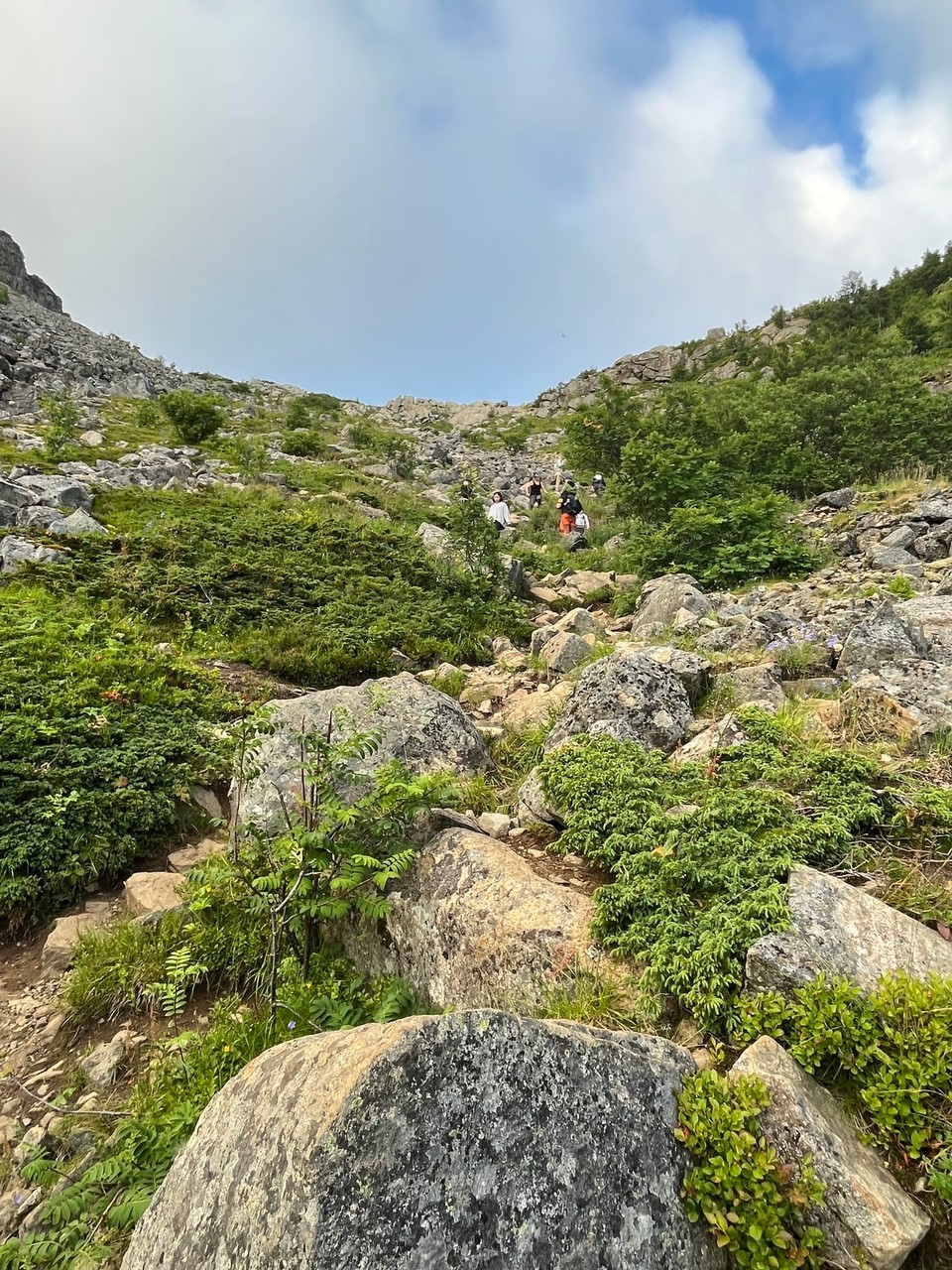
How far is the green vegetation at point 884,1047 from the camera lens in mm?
1977

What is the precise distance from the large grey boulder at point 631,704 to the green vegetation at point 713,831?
44cm

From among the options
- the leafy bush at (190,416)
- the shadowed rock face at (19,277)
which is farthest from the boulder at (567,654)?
the shadowed rock face at (19,277)

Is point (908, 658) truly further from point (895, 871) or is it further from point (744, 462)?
point (744, 462)

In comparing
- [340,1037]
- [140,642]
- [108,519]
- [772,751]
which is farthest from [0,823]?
[108,519]

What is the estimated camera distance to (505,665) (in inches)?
336

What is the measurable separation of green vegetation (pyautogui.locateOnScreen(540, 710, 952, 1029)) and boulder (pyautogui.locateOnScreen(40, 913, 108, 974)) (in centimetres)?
340

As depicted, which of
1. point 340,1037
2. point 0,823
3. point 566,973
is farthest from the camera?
point 0,823

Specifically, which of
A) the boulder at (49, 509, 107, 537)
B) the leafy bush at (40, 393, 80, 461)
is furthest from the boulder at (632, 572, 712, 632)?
the leafy bush at (40, 393, 80, 461)

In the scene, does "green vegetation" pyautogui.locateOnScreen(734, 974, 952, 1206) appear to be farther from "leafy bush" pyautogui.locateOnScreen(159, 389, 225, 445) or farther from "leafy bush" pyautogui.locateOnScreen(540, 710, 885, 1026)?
"leafy bush" pyautogui.locateOnScreen(159, 389, 225, 445)

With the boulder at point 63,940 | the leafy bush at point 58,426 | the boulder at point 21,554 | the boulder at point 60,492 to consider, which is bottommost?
the boulder at point 63,940

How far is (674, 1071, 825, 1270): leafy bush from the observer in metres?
1.80

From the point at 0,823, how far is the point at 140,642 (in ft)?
10.9

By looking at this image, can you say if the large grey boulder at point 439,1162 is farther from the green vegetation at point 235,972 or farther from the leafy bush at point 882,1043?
the green vegetation at point 235,972

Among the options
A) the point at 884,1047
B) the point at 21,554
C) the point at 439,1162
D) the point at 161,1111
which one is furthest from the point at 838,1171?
the point at 21,554
